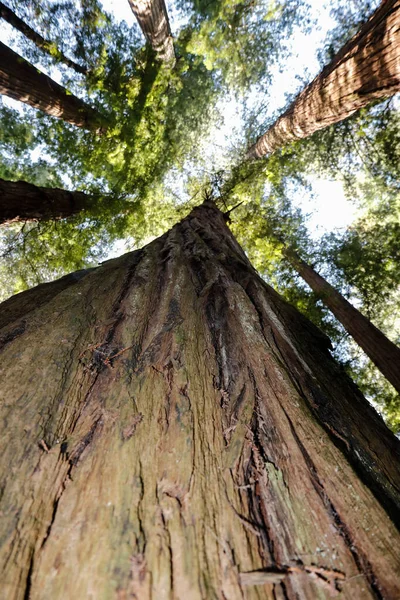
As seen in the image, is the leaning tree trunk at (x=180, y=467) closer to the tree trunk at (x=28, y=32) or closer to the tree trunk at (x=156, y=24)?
the tree trunk at (x=28, y=32)

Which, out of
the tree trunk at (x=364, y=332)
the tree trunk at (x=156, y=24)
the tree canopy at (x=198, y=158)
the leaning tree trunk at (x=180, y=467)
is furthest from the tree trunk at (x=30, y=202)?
the tree trunk at (x=364, y=332)

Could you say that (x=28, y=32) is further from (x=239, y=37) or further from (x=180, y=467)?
(x=180, y=467)

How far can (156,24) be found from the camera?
631cm

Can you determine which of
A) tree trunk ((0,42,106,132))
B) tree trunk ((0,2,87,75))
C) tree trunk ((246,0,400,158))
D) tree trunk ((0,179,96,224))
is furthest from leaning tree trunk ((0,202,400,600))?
tree trunk ((0,2,87,75))

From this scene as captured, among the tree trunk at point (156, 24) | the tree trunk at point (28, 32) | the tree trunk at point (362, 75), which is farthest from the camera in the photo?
the tree trunk at point (156, 24)

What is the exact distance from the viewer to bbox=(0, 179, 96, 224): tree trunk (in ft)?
14.8

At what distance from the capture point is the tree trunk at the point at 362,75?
2.80 metres

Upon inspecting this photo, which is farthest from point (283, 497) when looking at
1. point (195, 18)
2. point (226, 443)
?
point (195, 18)

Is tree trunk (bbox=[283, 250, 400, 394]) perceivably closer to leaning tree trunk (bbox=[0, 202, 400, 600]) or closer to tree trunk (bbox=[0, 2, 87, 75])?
leaning tree trunk (bbox=[0, 202, 400, 600])

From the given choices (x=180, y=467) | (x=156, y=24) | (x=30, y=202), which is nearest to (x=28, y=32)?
(x=156, y=24)

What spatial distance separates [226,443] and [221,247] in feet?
8.74

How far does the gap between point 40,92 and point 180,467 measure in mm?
6765

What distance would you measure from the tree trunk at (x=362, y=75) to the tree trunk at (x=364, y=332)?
11.2 ft

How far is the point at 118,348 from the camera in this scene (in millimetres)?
1583
